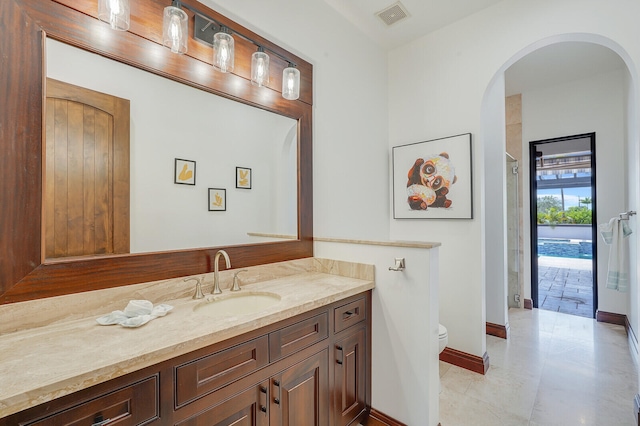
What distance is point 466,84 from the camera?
252cm

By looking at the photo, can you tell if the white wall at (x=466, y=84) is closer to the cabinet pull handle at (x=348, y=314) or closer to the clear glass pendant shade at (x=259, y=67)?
the cabinet pull handle at (x=348, y=314)

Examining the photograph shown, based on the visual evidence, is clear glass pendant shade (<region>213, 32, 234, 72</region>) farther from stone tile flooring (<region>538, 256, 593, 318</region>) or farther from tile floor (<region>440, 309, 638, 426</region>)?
stone tile flooring (<region>538, 256, 593, 318</region>)

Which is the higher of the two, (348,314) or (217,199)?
(217,199)

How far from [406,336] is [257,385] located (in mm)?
902

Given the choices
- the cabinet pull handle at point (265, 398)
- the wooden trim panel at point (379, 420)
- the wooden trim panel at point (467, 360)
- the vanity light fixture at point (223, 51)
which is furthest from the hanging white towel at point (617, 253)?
the vanity light fixture at point (223, 51)

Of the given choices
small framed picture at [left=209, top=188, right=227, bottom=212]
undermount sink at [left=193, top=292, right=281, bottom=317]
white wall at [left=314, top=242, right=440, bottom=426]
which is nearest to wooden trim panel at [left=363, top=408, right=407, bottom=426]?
white wall at [left=314, top=242, right=440, bottom=426]

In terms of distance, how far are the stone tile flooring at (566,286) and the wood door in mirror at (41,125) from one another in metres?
4.50

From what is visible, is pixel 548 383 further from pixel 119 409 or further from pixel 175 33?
pixel 175 33

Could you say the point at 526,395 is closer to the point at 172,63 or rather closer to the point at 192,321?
the point at 192,321

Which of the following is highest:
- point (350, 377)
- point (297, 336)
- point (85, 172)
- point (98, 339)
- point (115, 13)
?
point (115, 13)

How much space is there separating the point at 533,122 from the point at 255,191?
4.07 m

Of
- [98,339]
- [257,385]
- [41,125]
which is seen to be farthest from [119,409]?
[41,125]

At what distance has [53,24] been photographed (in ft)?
3.93

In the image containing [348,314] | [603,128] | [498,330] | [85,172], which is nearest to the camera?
[85,172]
